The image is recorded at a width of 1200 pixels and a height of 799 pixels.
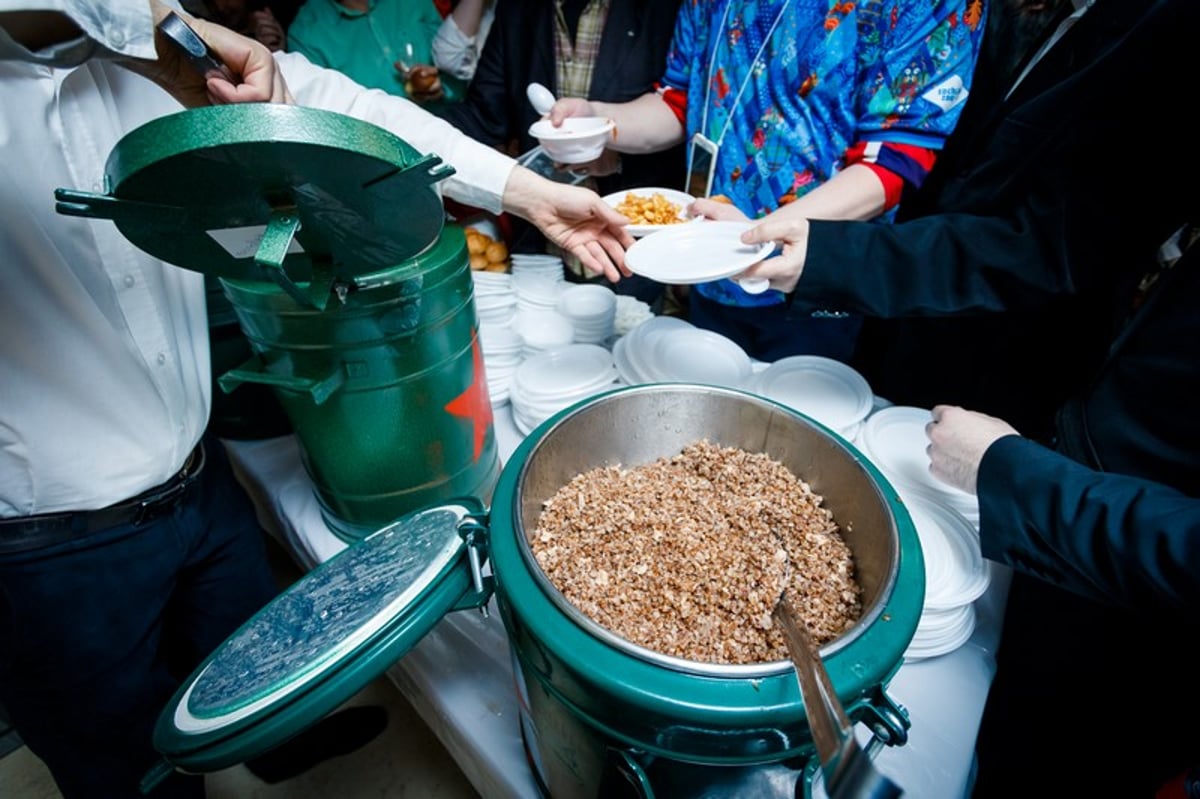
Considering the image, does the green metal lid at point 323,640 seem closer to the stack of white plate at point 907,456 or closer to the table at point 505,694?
the table at point 505,694

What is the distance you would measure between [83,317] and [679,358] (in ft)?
3.43

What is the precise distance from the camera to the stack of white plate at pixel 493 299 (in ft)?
4.51

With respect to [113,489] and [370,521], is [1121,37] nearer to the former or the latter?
[370,521]

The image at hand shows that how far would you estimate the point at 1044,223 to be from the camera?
3.21 ft

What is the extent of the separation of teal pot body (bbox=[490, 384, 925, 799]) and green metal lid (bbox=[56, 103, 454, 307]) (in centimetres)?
35

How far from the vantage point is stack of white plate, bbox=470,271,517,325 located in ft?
4.51

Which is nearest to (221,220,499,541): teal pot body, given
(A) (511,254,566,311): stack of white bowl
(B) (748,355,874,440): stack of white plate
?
(A) (511,254,566,311): stack of white bowl

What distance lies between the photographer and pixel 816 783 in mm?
702

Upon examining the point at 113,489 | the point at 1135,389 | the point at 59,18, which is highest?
the point at 59,18

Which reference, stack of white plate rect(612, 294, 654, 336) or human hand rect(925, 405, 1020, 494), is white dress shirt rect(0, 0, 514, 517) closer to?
stack of white plate rect(612, 294, 654, 336)

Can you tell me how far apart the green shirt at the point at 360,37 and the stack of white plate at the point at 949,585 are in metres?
2.46

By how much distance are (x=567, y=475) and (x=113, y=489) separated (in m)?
0.74

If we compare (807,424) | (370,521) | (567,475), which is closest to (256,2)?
(370,521)

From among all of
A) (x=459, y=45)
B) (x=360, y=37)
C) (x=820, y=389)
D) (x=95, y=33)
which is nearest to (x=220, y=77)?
(x=95, y=33)
